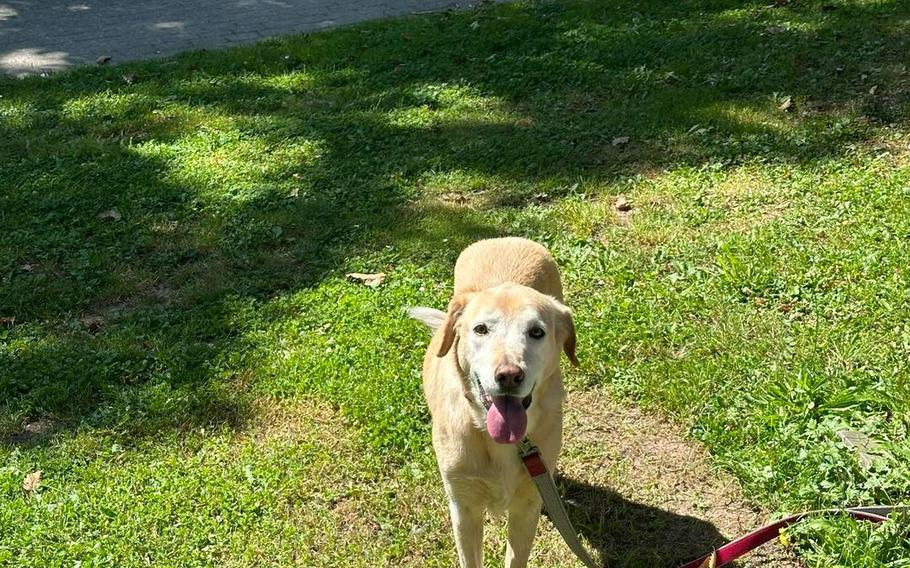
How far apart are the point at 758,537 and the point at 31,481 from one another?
342 centimetres

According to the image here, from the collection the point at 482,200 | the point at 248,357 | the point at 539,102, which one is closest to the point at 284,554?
the point at 248,357

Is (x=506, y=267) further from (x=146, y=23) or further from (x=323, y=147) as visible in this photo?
(x=146, y=23)

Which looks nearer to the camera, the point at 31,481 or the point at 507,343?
the point at 507,343

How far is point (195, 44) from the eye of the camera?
10.1 m

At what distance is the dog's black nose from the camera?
2.85m

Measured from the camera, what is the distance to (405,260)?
570cm

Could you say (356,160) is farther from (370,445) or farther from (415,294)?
(370,445)

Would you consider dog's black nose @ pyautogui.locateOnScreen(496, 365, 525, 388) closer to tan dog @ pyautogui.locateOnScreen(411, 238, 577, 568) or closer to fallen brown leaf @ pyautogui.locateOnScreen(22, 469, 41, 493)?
tan dog @ pyautogui.locateOnScreen(411, 238, 577, 568)

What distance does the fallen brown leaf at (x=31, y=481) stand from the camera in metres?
4.08

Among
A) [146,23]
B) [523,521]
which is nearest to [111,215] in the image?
[523,521]

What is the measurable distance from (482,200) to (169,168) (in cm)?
279

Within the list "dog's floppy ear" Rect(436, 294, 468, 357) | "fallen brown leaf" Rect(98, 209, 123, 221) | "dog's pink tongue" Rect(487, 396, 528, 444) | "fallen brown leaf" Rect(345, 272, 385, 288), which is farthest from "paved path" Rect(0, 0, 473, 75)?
"dog's pink tongue" Rect(487, 396, 528, 444)

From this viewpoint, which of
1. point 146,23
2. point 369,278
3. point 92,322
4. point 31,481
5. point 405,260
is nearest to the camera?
point 31,481

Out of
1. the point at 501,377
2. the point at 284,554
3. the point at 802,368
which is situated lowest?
the point at 284,554
